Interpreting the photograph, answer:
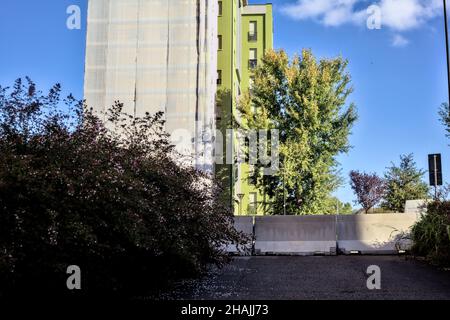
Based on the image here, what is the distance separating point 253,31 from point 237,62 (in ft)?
27.1

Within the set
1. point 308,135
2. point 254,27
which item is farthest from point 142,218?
point 254,27

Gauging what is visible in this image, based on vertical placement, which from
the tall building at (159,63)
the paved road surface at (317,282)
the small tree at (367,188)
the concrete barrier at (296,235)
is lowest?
the paved road surface at (317,282)

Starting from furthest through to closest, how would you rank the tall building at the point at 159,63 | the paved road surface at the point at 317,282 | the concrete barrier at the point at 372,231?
the tall building at the point at 159,63 → the concrete barrier at the point at 372,231 → the paved road surface at the point at 317,282

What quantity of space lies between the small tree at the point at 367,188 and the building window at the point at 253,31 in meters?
16.8

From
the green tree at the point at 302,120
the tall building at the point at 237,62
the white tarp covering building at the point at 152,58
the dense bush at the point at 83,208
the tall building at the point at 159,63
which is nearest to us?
the dense bush at the point at 83,208

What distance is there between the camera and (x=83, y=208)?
6.71 m

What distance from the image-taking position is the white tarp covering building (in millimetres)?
37438

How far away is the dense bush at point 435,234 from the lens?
41.1 feet

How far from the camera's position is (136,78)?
3816 centimetres

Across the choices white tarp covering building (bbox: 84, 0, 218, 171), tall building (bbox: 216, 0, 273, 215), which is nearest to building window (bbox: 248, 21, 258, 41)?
tall building (bbox: 216, 0, 273, 215)

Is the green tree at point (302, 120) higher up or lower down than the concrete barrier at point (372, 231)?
higher up

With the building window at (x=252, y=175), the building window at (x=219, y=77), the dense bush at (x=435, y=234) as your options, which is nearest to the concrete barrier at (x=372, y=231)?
the dense bush at (x=435, y=234)

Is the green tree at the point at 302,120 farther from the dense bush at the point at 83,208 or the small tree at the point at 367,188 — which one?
the dense bush at the point at 83,208

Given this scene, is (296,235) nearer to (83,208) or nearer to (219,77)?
(83,208)
